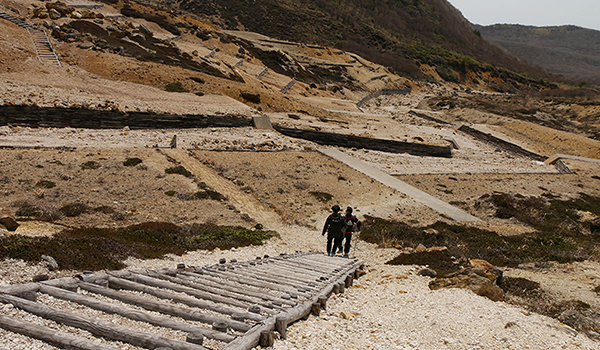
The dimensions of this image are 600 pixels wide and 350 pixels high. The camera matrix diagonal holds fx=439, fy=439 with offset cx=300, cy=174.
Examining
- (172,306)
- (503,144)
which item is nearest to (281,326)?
(172,306)

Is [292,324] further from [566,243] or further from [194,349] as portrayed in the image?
[566,243]

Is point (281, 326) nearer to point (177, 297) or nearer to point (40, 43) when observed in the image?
point (177, 297)

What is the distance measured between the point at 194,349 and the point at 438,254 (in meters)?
11.0

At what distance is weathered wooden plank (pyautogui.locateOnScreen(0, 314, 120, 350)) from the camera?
166 inches

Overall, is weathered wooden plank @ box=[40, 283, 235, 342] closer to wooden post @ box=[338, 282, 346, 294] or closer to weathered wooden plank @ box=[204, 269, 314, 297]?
weathered wooden plank @ box=[204, 269, 314, 297]

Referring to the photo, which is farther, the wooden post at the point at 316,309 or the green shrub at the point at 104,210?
the green shrub at the point at 104,210

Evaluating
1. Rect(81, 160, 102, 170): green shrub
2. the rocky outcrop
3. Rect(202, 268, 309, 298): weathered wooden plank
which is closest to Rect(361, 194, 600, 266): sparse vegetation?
the rocky outcrop

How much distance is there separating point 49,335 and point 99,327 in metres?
0.47

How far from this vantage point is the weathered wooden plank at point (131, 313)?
16.2 ft

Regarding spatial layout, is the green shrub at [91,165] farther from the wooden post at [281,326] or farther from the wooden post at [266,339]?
the wooden post at [266,339]

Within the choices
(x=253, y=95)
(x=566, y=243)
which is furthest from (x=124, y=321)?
(x=253, y=95)

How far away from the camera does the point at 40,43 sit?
36.3 meters

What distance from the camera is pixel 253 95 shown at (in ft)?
134

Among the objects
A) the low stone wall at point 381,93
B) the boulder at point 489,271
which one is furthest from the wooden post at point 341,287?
the low stone wall at point 381,93
